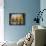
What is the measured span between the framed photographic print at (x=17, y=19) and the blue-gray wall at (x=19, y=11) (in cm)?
13

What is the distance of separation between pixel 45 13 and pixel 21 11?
1.36 m

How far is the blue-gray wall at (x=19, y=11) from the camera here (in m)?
5.96

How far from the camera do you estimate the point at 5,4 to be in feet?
19.6

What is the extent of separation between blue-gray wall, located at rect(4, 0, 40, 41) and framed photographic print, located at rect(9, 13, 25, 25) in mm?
126

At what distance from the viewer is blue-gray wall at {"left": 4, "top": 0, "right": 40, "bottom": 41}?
5957 millimetres

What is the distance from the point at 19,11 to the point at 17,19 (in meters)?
0.35

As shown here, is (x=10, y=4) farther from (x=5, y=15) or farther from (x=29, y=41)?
(x=29, y=41)

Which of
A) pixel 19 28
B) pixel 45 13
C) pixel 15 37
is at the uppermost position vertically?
pixel 45 13

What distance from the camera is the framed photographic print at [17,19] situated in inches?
236

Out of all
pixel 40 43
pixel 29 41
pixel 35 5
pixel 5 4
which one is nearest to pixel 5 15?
pixel 5 4

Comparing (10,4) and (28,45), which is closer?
(28,45)

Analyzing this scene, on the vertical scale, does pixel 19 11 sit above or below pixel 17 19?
above

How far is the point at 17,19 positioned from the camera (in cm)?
604

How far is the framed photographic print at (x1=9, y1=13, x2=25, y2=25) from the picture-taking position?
6.00 meters
